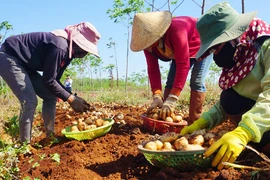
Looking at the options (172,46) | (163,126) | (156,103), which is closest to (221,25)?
(172,46)

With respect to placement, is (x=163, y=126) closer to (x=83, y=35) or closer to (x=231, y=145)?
(x=83, y=35)

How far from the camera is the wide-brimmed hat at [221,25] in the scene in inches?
78.4

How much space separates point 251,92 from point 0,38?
6555 millimetres

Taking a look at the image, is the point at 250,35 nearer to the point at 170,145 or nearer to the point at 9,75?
the point at 170,145

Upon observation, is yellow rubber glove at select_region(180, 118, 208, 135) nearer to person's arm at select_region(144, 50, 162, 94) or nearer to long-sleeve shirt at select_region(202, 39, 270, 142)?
long-sleeve shirt at select_region(202, 39, 270, 142)

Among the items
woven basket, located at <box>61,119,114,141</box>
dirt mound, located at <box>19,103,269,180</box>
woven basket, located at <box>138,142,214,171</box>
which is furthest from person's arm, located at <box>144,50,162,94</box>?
woven basket, located at <box>138,142,214,171</box>

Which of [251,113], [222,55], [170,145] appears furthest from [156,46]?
[251,113]

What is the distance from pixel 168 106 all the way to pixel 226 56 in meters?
1.12

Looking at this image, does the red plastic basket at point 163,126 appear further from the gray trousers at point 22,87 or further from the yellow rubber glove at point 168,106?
the gray trousers at point 22,87

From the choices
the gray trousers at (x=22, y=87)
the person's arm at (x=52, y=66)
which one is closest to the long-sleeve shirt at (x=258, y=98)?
the person's arm at (x=52, y=66)

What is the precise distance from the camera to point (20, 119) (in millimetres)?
3082

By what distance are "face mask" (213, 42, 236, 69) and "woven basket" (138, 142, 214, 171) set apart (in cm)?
71

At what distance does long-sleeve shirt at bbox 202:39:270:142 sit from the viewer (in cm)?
180

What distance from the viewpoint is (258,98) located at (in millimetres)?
1903
